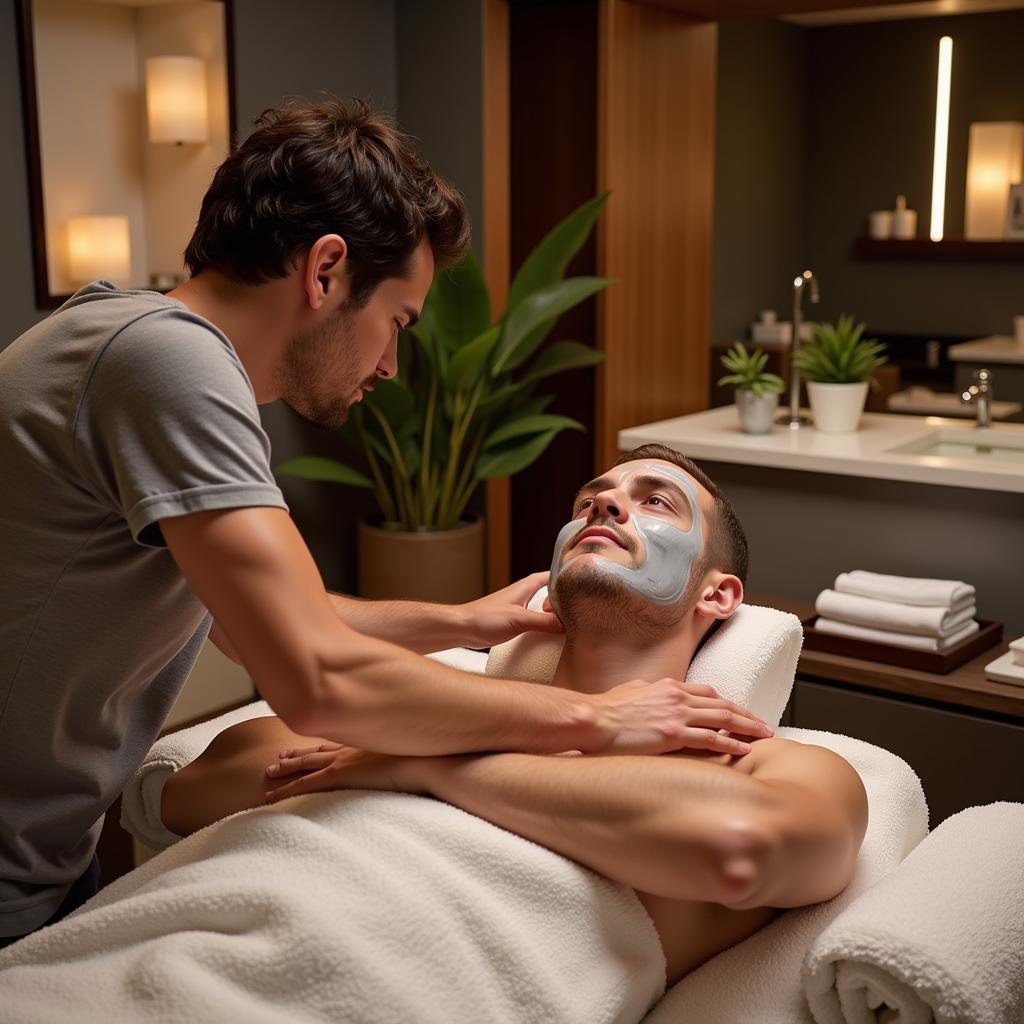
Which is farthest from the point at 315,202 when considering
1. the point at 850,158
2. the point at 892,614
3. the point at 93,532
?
the point at 850,158

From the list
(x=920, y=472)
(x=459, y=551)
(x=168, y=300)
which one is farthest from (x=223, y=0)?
(x=168, y=300)

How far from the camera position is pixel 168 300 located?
1.20m

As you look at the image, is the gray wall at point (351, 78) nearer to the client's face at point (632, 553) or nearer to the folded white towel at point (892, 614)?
the folded white towel at point (892, 614)

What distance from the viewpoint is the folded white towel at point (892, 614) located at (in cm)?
255

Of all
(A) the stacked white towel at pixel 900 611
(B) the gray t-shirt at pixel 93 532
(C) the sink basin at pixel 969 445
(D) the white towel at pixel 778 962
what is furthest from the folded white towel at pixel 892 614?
(B) the gray t-shirt at pixel 93 532

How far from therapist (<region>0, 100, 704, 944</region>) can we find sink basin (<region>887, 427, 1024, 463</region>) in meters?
2.07

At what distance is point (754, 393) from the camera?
10.8ft

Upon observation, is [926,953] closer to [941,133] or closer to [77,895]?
[77,895]

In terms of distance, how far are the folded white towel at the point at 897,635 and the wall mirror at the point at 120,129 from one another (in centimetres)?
192

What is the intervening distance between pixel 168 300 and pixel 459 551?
2.48 meters

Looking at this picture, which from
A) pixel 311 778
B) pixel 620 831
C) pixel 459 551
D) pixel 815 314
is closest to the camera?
pixel 620 831

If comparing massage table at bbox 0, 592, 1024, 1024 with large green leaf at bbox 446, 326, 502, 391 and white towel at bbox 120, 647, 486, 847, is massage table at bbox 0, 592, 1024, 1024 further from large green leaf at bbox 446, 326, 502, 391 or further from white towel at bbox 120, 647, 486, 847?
large green leaf at bbox 446, 326, 502, 391

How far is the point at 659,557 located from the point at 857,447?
1.64 metres

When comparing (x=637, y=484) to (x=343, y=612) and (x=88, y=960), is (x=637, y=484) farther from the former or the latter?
(x=88, y=960)
